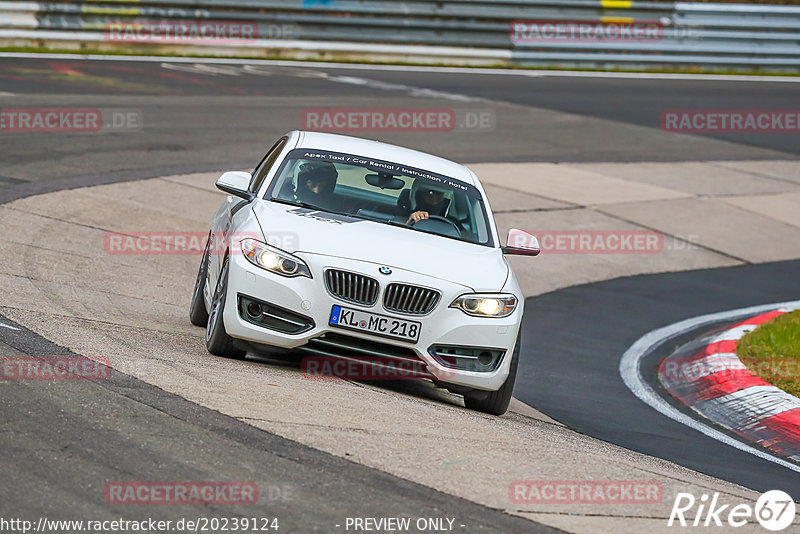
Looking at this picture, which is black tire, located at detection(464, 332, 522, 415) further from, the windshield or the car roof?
the car roof

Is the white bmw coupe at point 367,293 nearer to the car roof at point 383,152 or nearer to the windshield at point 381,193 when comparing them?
the windshield at point 381,193

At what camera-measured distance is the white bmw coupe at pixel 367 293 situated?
293 inches

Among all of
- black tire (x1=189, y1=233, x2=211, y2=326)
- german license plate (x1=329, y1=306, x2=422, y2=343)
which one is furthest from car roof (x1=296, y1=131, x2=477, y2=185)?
german license plate (x1=329, y1=306, x2=422, y2=343)

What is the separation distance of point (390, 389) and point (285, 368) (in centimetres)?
71

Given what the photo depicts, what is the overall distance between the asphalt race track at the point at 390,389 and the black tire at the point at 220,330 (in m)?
1.07

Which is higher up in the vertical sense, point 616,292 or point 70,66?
point 70,66

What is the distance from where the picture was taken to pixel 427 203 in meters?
8.66

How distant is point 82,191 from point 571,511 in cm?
936

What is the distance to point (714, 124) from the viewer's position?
25375 millimetres

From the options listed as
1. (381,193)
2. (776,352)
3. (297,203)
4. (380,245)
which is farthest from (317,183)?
(776,352)

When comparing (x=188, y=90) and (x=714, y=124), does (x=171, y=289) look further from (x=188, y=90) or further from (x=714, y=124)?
(x=714, y=124)

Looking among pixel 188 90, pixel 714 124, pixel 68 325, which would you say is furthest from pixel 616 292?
pixel 714 124

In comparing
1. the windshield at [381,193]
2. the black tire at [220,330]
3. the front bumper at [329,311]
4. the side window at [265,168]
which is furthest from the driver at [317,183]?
the front bumper at [329,311]

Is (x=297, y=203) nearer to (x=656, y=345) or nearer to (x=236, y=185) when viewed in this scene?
(x=236, y=185)
